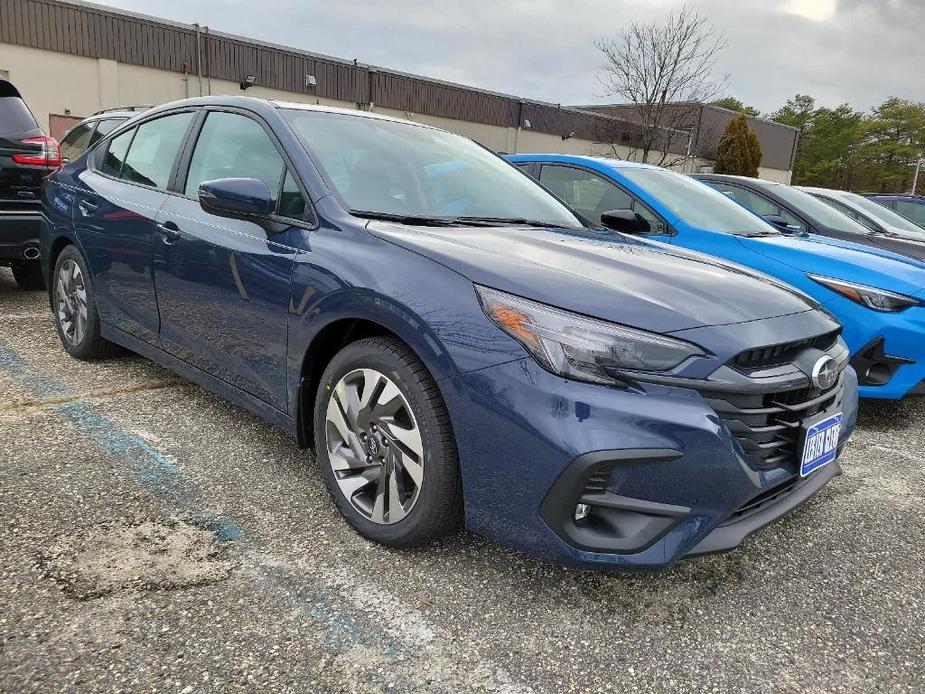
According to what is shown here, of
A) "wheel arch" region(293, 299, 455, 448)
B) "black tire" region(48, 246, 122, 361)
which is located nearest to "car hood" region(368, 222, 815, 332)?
"wheel arch" region(293, 299, 455, 448)

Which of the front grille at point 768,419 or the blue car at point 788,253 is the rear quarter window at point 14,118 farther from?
the front grille at point 768,419

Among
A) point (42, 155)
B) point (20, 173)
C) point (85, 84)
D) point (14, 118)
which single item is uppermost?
point (85, 84)

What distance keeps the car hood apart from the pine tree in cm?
2921

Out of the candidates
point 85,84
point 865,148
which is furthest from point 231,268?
point 865,148

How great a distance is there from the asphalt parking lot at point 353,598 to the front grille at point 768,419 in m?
0.54

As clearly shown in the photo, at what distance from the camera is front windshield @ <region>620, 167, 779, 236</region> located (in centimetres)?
448

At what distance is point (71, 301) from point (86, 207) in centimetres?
64

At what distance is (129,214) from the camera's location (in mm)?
3281

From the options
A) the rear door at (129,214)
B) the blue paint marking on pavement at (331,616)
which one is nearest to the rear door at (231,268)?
the rear door at (129,214)

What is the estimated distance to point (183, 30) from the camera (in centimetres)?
1945

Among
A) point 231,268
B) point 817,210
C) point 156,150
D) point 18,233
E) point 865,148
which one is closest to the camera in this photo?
point 231,268

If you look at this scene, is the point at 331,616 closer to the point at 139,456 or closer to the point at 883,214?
the point at 139,456

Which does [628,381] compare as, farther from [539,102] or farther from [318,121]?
[539,102]

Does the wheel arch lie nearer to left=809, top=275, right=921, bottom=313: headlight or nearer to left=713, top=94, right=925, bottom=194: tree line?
left=809, top=275, right=921, bottom=313: headlight
